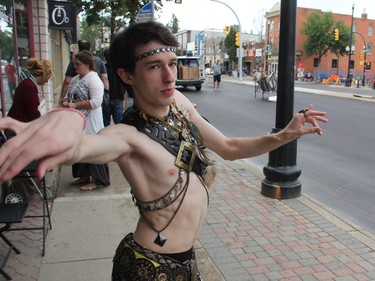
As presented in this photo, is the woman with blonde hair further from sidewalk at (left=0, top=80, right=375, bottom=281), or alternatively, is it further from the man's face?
the man's face

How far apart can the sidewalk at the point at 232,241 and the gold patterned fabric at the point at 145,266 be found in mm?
1699

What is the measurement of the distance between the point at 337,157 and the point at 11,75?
20.8 feet

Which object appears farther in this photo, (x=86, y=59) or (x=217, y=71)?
(x=217, y=71)

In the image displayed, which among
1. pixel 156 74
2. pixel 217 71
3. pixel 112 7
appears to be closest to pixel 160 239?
pixel 156 74

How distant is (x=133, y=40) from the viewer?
63.8 inches

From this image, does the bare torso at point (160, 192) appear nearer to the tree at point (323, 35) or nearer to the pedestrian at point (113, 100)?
the pedestrian at point (113, 100)

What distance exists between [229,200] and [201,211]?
354 centimetres

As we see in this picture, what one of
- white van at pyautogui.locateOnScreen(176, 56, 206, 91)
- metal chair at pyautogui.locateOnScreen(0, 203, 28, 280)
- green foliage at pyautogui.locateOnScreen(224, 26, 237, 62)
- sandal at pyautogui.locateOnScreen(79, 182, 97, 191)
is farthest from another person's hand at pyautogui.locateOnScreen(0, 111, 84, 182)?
green foliage at pyautogui.locateOnScreen(224, 26, 237, 62)

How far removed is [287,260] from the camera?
3643 mm

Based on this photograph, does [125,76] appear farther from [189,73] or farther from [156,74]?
[189,73]

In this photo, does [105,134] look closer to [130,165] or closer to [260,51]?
[130,165]

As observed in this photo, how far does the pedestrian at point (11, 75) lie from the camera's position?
6.37m

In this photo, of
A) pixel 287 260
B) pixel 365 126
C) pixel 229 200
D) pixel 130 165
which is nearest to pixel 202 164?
pixel 130 165

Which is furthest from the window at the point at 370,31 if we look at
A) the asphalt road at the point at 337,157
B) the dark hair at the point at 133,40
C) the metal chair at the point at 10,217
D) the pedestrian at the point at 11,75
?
the dark hair at the point at 133,40
